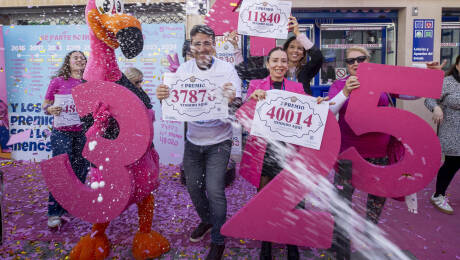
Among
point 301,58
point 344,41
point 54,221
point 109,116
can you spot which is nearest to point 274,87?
point 301,58

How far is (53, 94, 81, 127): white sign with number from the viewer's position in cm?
332

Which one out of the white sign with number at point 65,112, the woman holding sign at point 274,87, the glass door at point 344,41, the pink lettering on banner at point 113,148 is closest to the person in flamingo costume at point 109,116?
the pink lettering on banner at point 113,148

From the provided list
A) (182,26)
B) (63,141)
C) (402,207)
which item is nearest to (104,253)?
(63,141)

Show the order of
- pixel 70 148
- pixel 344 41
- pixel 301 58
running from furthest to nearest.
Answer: pixel 344 41 < pixel 70 148 < pixel 301 58

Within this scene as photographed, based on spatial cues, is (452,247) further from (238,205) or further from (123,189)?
(123,189)

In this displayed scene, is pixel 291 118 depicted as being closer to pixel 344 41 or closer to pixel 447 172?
pixel 447 172

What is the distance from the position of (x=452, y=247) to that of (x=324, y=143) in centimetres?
195

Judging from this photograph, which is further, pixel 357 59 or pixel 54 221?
pixel 54 221

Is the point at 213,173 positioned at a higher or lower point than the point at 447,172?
higher

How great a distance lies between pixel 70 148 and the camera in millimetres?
3432

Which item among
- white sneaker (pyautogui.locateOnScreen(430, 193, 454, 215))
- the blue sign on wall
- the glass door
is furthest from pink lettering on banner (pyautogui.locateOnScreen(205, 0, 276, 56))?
the blue sign on wall

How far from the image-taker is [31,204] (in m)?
4.34

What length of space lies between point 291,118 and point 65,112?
95.6 inches

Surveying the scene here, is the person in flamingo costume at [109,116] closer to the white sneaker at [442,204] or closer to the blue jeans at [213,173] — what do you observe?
the blue jeans at [213,173]
